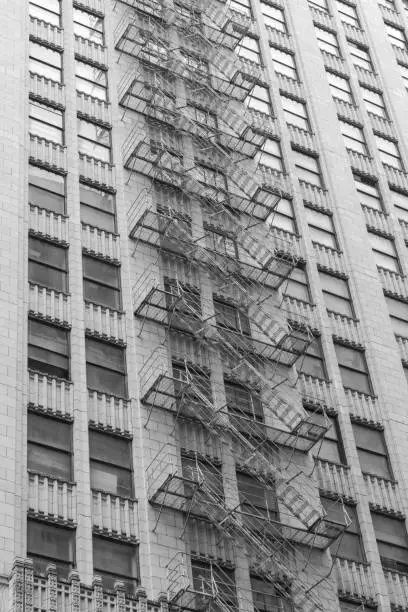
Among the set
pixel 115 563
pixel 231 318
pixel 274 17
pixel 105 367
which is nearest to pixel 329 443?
pixel 231 318

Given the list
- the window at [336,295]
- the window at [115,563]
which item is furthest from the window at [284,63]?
the window at [115,563]

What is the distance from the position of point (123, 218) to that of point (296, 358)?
821 cm

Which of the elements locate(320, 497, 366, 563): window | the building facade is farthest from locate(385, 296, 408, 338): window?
locate(320, 497, 366, 563): window

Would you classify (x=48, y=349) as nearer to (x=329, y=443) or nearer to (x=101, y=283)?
(x=101, y=283)

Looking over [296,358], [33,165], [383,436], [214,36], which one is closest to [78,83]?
[33,165]

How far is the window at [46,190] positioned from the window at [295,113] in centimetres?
1643

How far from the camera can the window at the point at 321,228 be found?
54.3 m

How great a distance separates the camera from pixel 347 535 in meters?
43.0

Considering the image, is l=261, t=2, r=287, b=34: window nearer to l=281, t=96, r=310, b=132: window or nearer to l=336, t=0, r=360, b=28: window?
l=336, t=0, r=360, b=28: window

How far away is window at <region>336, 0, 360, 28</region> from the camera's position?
70562 mm

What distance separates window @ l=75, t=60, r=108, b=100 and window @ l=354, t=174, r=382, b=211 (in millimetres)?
13180

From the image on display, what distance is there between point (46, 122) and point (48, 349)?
38.1ft

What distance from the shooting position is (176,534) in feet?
125

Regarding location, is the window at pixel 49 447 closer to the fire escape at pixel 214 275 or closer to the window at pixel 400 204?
the fire escape at pixel 214 275
